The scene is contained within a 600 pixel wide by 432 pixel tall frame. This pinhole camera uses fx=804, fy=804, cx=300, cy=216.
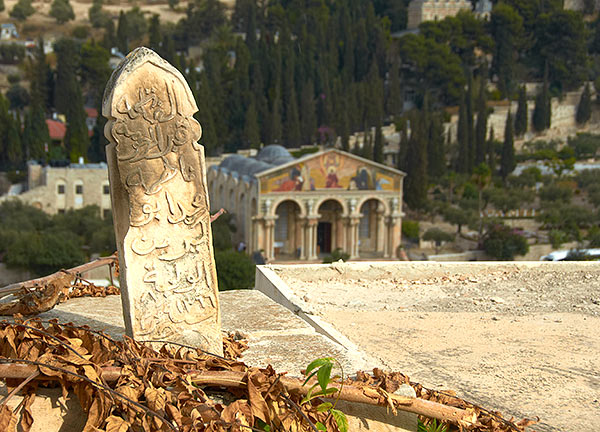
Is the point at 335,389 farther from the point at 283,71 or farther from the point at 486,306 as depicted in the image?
the point at 283,71

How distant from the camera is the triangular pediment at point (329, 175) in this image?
33500 millimetres

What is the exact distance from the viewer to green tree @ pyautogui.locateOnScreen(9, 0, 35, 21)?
81.5 m

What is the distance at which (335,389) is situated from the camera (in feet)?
12.7

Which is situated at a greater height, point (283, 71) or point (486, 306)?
point (283, 71)

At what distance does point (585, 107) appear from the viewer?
198ft

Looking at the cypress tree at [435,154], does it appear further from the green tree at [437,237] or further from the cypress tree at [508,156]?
the green tree at [437,237]

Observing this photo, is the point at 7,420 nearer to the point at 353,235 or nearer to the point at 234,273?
the point at 234,273

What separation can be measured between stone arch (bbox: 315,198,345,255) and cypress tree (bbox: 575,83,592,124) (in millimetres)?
32239

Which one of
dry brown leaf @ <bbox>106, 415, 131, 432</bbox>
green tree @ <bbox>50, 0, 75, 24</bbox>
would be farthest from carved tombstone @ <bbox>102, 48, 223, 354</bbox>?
green tree @ <bbox>50, 0, 75, 24</bbox>

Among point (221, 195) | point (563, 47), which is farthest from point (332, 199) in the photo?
point (563, 47)

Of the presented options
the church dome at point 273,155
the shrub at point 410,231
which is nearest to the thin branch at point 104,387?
the church dome at point 273,155

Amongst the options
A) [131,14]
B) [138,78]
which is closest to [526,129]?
[131,14]

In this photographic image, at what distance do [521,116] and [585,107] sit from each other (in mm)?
7906

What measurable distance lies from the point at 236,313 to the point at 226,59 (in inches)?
2183
